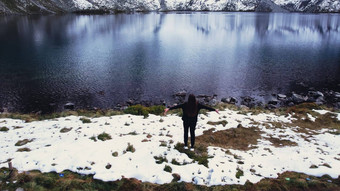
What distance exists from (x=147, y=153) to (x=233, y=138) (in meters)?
6.81

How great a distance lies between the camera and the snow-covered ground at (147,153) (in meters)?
10.7

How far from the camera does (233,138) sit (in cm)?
1572

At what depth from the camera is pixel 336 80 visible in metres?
45.7

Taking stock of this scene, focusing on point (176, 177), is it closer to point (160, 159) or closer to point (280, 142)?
point (160, 159)

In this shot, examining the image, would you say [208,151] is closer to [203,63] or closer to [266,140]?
[266,140]

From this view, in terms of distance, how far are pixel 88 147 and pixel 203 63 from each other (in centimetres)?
4916

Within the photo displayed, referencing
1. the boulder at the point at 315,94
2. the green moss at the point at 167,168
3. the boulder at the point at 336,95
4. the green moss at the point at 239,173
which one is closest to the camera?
the green moss at the point at 239,173

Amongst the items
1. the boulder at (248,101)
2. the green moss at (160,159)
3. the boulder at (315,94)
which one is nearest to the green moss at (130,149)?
the green moss at (160,159)

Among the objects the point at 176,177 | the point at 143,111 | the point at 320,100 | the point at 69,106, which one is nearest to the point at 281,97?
the point at 320,100

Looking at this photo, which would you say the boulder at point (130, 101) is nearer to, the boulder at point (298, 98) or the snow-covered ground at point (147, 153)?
the snow-covered ground at point (147, 153)

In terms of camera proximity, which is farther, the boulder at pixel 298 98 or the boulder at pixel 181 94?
the boulder at pixel 181 94

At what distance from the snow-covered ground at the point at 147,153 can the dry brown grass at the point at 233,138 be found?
1.94 feet

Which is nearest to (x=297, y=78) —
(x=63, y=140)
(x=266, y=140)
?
(x=266, y=140)

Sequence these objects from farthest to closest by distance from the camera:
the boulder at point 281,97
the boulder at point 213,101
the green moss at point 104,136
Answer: the boulder at point 281,97, the boulder at point 213,101, the green moss at point 104,136
